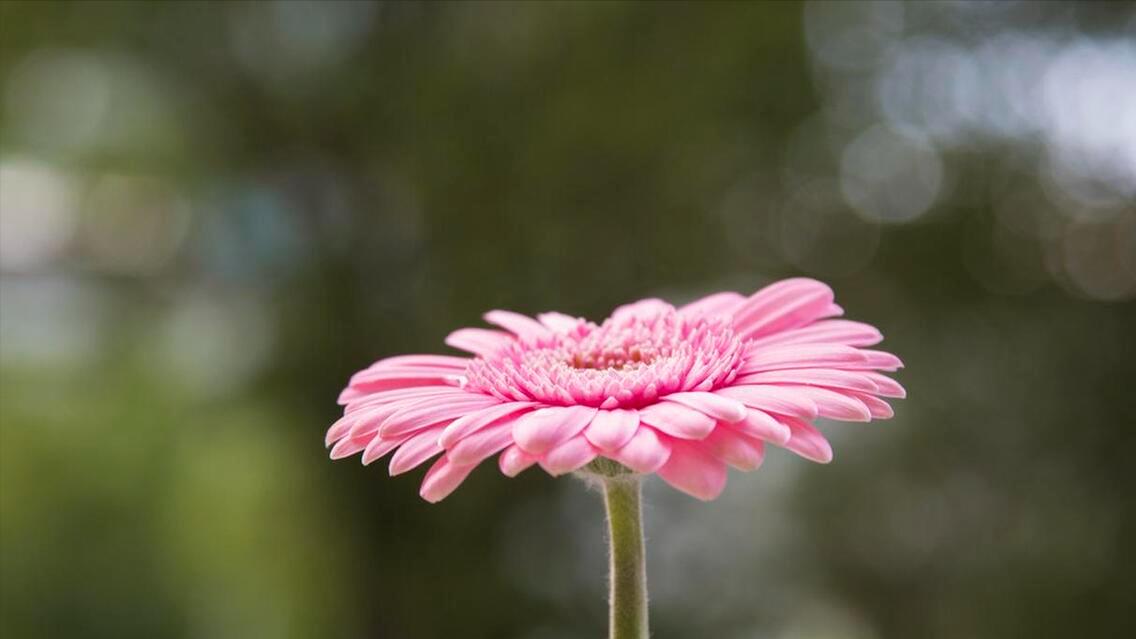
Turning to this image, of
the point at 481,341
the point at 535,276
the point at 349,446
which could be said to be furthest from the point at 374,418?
the point at 535,276

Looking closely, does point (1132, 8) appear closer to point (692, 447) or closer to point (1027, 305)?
point (1027, 305)

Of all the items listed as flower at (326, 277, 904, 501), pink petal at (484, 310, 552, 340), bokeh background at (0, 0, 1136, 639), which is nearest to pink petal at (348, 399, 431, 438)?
flower at (326, 277, 904, 501)

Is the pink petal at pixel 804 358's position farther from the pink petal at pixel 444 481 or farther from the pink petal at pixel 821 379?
the pink petal at pixel 444 481

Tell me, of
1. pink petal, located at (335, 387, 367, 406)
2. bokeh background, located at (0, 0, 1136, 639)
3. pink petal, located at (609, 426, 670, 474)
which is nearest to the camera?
pink petal, located at (609, 426, 670, 474)

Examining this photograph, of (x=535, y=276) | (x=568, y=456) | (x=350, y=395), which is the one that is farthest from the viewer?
(x=535, y=276)

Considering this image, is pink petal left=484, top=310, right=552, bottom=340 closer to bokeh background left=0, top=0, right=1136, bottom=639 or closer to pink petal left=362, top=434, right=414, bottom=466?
pink petal left=362, top=434, right=414, bottom=466

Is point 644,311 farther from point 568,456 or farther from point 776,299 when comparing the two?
point 568,456

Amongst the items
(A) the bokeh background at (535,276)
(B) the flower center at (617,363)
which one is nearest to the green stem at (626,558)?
(B) the flower center at (617,363)
